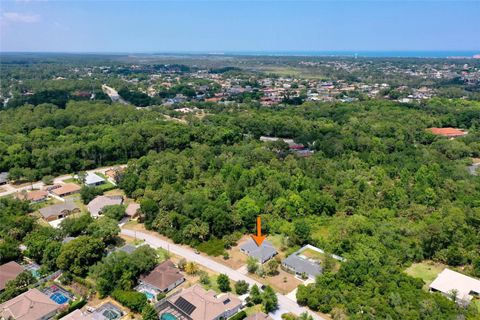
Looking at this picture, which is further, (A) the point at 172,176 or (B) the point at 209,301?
(A) the point at 172,176

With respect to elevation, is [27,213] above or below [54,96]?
below

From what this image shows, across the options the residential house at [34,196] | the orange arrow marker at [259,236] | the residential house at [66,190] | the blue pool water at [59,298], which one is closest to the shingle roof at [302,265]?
the orange arrow marker at [259,236]

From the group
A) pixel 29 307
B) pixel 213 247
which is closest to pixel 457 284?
pixel 213 247

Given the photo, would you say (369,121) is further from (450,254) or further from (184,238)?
(184,238)

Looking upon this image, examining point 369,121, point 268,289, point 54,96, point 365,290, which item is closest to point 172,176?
point 268,289

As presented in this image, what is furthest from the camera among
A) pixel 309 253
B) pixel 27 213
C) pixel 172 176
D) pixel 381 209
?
pixel 172 176

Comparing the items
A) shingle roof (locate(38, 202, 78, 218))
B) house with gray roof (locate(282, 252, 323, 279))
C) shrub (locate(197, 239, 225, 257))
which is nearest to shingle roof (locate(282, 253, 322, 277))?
house with gray roof (locate(282, 252, 323, 279))

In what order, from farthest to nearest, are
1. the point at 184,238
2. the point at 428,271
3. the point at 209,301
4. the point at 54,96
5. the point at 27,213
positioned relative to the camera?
the point at 54,96, the point at 27,213, the point at 184,238, the point at 428,271, the point at 209,301

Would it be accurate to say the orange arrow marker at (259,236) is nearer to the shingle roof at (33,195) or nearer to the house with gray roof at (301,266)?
the house with gray roof at (301,266)
